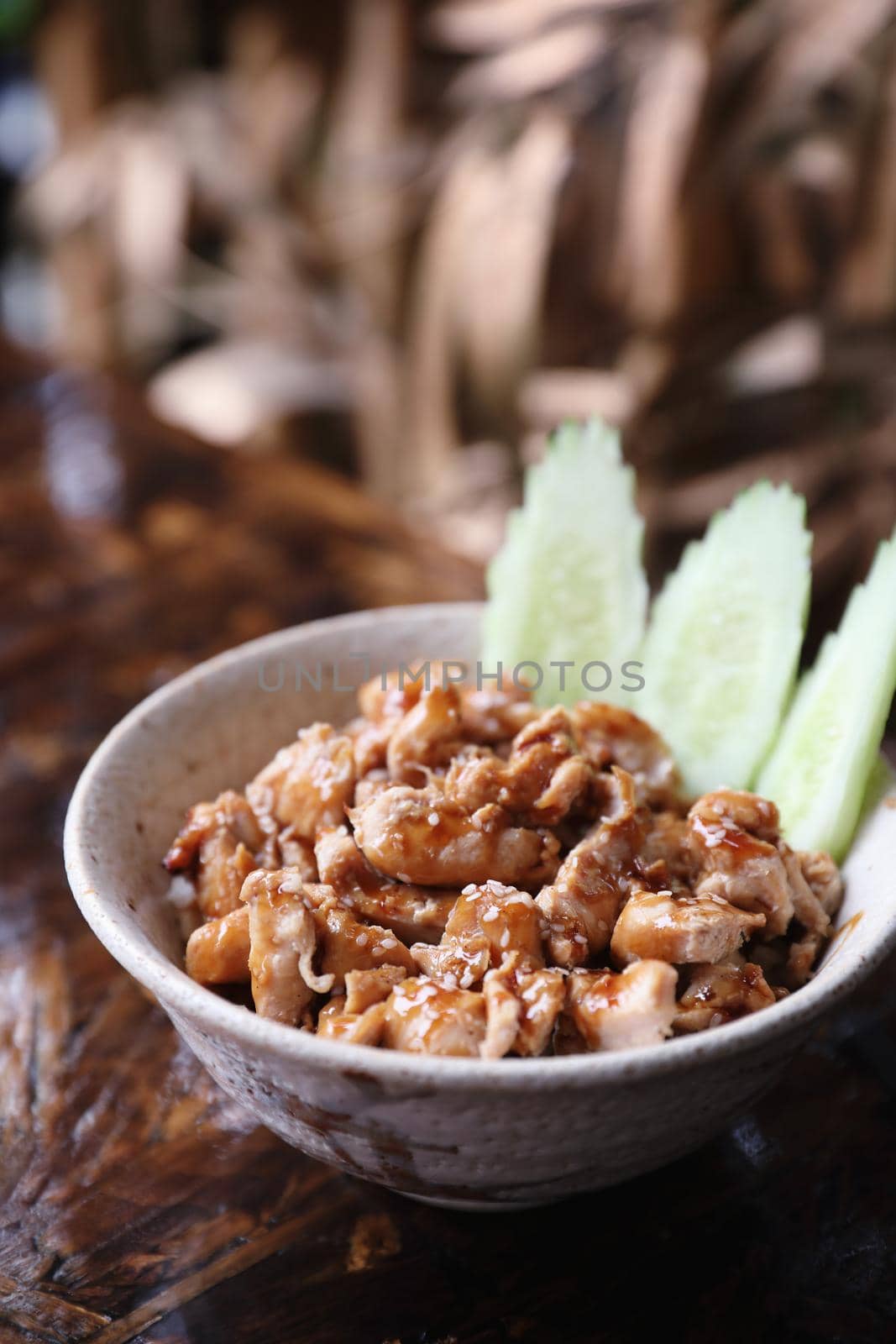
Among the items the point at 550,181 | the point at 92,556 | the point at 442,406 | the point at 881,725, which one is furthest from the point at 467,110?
the point at 881,725

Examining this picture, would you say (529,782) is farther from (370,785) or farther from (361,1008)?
(361,1008)


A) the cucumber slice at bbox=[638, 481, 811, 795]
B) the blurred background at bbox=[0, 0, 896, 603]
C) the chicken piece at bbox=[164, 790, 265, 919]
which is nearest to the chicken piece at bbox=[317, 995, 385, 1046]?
the chicken piece at bbox=[164, 790, 265, 919]

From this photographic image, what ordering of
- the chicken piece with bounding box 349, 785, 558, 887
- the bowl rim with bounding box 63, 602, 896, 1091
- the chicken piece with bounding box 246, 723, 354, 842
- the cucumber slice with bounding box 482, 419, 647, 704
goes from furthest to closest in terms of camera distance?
the cucumber slice with bounding box 482, 419, 647, 704
the chicken piece with bounding box 246, 723, 354, 842
the chicken piece with bounding box 349, 785, 558, 887
the bowl rim with bounding box 63, 602, 896, 1091

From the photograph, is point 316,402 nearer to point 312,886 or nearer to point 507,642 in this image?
point 507,642

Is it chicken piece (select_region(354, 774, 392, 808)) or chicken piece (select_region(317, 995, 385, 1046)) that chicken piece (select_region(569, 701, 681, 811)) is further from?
chicken piece (select_region(317, 995, 385, 1046))

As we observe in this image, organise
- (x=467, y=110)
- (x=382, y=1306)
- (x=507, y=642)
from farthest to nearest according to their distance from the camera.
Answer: (x=467, y=110), (x=507, y=642), (x=382, y=1306)

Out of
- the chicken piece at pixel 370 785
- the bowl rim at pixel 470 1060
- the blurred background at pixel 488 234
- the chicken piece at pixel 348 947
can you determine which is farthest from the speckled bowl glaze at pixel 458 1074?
the blurred background at pixel 488 234
